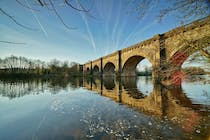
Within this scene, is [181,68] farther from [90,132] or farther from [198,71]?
[90,132]

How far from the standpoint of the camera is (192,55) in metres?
3.15

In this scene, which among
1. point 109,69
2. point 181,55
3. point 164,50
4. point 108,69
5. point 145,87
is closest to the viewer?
point 181,55

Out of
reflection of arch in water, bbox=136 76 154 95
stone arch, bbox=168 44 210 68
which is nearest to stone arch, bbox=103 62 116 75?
reflection of arch in water, bbox=136 76 154 95

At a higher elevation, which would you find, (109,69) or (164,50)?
(164,50)

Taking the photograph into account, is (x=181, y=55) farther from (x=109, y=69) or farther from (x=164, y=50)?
(x=109, y=69)

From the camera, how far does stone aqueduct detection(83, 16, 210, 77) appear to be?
125 inches

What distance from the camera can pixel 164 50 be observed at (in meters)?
18.7

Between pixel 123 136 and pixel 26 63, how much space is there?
3135 inches

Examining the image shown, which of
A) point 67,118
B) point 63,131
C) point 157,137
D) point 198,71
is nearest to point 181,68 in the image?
point 198,71

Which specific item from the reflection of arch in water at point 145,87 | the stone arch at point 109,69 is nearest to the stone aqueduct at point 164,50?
the stone arch at point 109,69

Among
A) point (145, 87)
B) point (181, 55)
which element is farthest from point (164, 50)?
point (181, 55)

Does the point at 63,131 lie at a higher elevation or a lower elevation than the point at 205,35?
lower

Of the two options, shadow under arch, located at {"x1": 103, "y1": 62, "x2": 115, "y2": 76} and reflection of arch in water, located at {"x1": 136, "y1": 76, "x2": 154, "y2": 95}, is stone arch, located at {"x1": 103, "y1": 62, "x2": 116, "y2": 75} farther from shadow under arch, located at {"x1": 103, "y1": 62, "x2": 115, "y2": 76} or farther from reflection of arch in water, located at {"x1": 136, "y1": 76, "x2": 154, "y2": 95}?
reflection of arch in water, located at {"x1": 136, "y1": 76, "x2": 154, "y2": 95}

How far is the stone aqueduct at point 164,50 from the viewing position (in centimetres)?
319
